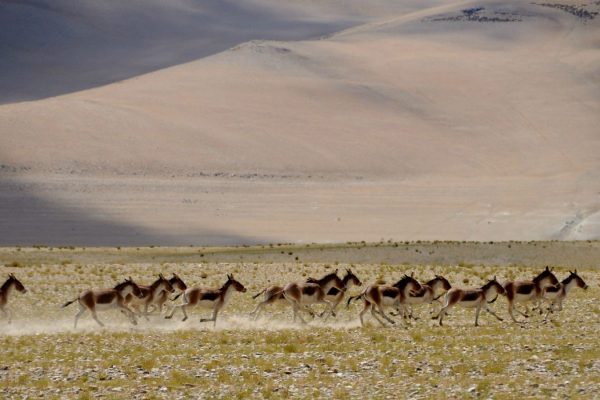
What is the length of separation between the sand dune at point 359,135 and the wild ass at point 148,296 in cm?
5646

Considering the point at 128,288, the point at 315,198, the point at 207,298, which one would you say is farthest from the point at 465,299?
the point at 315,198

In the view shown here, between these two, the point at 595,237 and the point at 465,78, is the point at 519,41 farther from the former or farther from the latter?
the point at 595,237

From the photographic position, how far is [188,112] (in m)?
132

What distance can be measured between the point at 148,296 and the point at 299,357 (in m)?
8.02

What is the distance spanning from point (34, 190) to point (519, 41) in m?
96.9

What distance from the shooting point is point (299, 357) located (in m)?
20.5

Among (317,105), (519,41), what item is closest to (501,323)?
(317,105)

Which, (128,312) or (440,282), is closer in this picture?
(128,312)

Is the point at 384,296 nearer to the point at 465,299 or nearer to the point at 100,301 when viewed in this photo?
the point at 465,299

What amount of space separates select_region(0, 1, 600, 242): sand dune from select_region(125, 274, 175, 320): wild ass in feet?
185

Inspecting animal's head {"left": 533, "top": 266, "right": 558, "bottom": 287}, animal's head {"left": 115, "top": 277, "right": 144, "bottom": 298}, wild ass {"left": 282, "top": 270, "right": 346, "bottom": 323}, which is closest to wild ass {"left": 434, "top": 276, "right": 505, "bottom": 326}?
wild ass {"left": 282, "top": 270, "right": 346, "bottom": 323}

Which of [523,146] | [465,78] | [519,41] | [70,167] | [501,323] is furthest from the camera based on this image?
[519,41]

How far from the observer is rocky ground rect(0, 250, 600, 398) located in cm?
1733

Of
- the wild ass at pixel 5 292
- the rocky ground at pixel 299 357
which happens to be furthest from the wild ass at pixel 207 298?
the wild ass at pixel 5 292
